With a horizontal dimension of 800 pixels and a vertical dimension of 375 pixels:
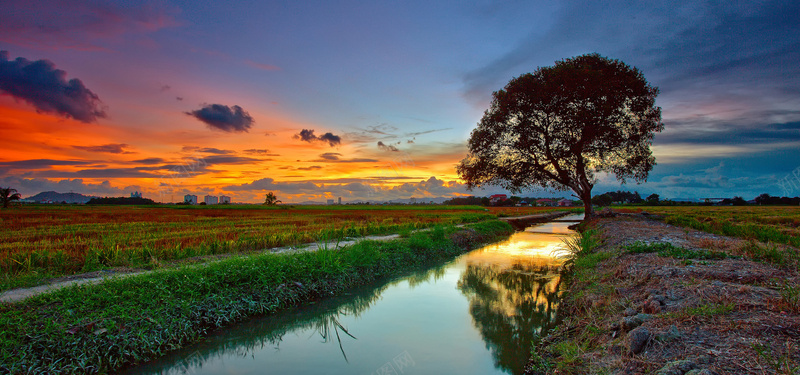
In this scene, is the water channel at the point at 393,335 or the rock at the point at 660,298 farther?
the water channel at the point at 393,335

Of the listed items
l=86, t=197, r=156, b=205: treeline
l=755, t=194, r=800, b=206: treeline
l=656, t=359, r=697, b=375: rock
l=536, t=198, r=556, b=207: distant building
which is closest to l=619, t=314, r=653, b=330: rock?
l=656, t=359, r=697, b=375: rock

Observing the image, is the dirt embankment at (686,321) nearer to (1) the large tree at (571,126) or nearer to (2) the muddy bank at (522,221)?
(1) the large tree at (571,126)

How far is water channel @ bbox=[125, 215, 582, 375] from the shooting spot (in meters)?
4.73

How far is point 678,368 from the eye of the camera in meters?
2.81

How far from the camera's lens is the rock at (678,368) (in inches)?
109

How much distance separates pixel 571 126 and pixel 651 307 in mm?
19338

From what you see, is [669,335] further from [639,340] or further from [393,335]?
[393,335]

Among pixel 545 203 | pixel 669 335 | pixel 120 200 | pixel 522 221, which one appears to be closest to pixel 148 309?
pixel 669 335

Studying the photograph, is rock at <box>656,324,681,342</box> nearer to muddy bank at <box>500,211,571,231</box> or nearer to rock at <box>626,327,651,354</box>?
rock at <box>626,327,651,354</box>

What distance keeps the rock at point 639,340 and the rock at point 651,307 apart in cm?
113

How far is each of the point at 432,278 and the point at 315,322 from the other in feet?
14.5

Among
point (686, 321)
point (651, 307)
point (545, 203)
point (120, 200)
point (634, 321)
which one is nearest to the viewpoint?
point (686, 321)

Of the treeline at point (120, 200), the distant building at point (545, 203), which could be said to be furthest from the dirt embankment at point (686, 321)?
the distant building at point (545, 203)

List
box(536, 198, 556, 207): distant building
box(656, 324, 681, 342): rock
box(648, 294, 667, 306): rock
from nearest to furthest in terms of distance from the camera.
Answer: box(656, 324, 681, 342): rock → box(648, 294, 667, 306): rock → box(536, 198, 556, 207): distant building
